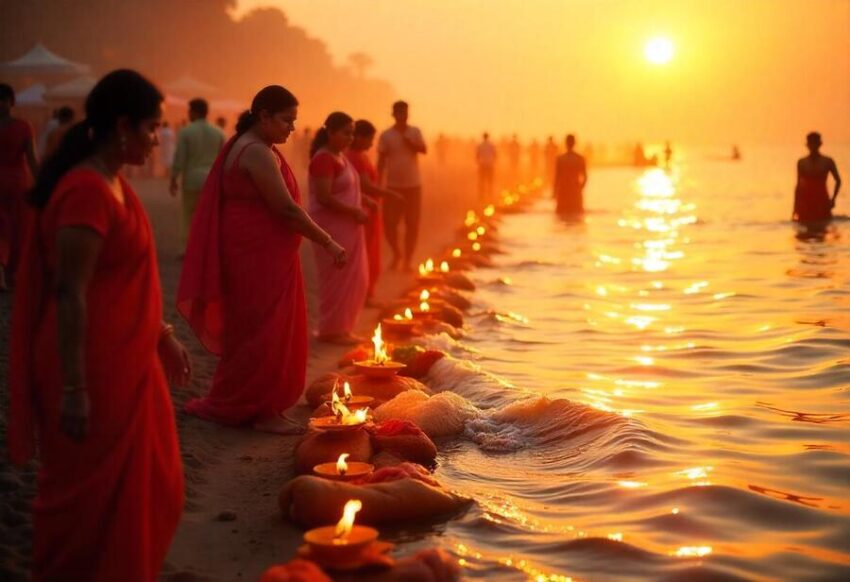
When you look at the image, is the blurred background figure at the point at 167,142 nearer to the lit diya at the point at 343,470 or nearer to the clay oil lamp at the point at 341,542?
the lit diya at the point at 343,470

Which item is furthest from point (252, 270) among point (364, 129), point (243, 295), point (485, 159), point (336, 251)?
point (485, 159)

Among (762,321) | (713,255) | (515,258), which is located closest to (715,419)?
(762,321)

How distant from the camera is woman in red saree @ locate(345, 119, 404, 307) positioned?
1023cm

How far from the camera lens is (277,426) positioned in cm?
638

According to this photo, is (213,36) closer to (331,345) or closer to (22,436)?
(331,345)

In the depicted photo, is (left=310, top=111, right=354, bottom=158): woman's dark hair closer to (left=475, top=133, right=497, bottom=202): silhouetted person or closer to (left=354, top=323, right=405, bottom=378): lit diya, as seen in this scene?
(left=354, top=323, right=405, bottom=378): lit diya

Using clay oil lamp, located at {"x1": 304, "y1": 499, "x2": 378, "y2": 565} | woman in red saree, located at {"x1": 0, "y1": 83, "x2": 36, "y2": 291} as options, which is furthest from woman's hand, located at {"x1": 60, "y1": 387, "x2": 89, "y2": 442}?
woman in red saree, located at {"x1": 0, "y1": 83, "x2": 36, "y2": 291}

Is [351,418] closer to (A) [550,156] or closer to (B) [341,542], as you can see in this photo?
(B) [341,542]

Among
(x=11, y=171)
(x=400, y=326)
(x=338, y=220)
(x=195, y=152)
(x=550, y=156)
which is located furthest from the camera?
(x=550, y=156)

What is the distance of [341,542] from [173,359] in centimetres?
93

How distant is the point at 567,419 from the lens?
6.92 m

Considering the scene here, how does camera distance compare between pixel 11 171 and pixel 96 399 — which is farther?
pixel 11 171

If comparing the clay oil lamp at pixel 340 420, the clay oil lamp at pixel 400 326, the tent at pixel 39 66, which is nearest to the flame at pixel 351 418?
the clay oil lamp at pixel 340 420

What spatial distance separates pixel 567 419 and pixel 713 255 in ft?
42.7
